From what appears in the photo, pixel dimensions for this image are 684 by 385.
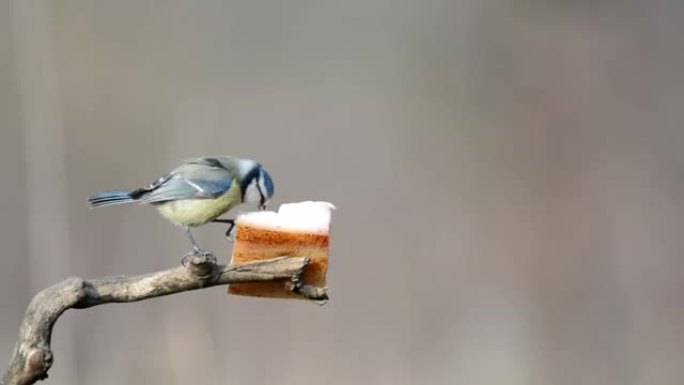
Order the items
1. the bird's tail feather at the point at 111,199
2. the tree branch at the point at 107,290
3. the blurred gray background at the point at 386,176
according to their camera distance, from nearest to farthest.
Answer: the tree branch at the point at 107,290 < the bird's tail feather at the point at 111,199 < the blurred gray background at the point at 386,176

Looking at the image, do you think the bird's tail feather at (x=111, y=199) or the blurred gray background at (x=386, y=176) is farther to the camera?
the blurred gray background at (x=386, y=176)

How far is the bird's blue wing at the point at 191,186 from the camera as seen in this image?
0.76 meters

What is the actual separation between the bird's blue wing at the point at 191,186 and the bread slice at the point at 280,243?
0.18 ft

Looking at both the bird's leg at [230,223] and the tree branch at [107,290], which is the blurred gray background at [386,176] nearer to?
the bird's leg at [230,223]

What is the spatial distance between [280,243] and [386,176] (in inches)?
30.3

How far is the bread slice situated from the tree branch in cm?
2

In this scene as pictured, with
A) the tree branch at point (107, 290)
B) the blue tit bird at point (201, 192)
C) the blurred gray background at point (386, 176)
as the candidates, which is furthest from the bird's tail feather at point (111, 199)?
the blurred gray background at point (386, 176)

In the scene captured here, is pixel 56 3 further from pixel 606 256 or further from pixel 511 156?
pixel 606 256

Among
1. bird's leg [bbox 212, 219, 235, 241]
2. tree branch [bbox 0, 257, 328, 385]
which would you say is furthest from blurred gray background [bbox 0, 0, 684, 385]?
tree branch [bbox 0, 257, 328, 385]

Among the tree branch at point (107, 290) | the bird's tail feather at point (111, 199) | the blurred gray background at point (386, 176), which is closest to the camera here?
the tree branch at point (107, 290)

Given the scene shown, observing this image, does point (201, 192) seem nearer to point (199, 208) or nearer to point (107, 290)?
point (199, 208)

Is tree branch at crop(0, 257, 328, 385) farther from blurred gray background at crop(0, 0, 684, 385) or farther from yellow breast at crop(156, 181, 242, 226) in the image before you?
blurred gray background at crop(0, 0, 684, 385)

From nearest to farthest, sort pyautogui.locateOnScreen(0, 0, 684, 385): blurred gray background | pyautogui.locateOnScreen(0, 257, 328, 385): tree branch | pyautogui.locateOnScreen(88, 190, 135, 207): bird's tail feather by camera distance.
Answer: pyautogui.locateOnScreen(0, 257, 328, 385): tree branch, pyautogui.locateOnScreen(88, 190, 135, 207): bird's tail feather, pyautogui.locateOnScreen(0, 0, 684, 385): blurred gray background

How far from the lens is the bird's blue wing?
76cm
